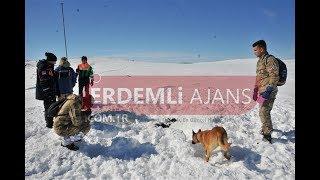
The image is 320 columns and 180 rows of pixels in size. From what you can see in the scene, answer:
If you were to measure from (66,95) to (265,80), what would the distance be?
11.8ft

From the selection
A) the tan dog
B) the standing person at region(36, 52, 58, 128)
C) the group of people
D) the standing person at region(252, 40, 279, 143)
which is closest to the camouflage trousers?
the standing person at region(252, 40, 279, 143)

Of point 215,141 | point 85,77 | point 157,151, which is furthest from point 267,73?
point 85,77

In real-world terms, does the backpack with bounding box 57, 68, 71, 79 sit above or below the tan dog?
above

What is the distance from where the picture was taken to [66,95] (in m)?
7.89

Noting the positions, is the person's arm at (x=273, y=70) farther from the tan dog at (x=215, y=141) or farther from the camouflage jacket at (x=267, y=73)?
the tan dog at (x=215, y=141)

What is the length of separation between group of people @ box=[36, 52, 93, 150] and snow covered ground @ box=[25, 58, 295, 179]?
0.75ft

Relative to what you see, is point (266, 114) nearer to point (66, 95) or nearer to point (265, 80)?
point (265, 80)

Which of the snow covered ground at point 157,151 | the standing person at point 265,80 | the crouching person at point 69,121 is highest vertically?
the standing person at point 265,80

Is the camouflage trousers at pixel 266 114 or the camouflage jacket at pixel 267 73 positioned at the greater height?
the camouflage jacket at pixel 267 73

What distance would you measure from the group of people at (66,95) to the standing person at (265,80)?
2967 millimetres

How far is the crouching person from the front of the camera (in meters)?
6.75

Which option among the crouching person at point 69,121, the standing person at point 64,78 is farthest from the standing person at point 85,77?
the crouching person at point 69,121

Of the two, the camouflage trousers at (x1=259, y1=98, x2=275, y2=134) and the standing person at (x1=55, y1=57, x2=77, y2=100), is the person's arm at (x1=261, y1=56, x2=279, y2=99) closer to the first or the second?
the camouflage trousers at (x1=259, y1=98, x2=275, y2=134)

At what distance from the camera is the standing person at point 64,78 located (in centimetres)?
787
